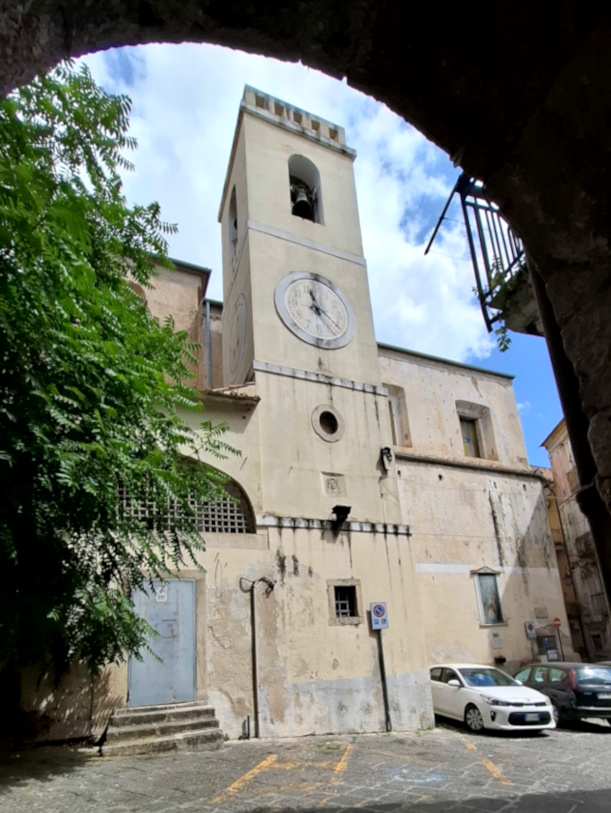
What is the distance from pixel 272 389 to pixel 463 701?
746cm

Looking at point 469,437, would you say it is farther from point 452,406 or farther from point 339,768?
point 339,768

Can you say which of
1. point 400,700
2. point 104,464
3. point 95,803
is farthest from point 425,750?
point 104,464

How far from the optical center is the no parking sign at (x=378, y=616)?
37.6ft

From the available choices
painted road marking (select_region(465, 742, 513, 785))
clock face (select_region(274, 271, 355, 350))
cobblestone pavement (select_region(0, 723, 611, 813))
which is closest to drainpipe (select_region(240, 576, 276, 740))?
cobblestone pavement (select_region(0, 723, 611, 813))

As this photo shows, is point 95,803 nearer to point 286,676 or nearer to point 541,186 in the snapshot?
point 286,676

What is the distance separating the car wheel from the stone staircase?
16.6 ft

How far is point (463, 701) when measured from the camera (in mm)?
11445

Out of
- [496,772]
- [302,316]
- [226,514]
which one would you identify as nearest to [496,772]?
[496,772]

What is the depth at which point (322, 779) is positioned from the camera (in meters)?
6.80

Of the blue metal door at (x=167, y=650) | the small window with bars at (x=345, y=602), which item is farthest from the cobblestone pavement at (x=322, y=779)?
the small window with bars at (x=345, y=602)

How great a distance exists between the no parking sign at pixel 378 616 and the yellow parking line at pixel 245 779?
3.68m

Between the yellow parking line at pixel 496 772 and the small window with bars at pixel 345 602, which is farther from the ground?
the small window with bars at pixel 345 602

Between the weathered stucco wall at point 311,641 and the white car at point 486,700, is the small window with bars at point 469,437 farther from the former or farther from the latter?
the white car at point 486,700

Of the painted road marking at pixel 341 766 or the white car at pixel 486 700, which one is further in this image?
the white car at pixel 486 700
